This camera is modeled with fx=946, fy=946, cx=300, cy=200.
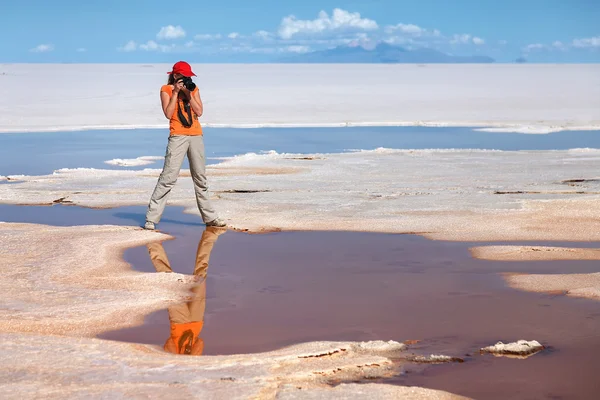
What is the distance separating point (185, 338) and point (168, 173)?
434cm

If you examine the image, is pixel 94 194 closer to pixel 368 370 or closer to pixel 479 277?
pixel 479 277

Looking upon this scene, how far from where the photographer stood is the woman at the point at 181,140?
32.0 feet

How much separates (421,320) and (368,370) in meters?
1.17

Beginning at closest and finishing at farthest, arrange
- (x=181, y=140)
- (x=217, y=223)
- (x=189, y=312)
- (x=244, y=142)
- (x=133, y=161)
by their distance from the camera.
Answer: (x=189, y=312), (x=181, y=140), (x=217, y=223), (x=133, y=161), (x=244, y=142)

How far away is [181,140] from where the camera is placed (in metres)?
9.95

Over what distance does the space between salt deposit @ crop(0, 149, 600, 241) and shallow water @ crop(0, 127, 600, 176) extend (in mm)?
1974

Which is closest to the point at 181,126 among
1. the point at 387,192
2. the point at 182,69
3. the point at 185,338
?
the point at 182,69

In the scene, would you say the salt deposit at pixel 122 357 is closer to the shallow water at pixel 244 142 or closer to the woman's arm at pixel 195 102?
the woman's arm at pixel 195 102

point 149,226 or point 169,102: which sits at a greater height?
point 169,102

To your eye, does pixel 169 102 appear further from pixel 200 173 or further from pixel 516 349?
pixel 516 349

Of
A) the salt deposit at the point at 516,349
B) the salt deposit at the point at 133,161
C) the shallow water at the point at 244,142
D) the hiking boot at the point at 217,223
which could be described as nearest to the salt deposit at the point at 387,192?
the hiking boot at the point at 217,223

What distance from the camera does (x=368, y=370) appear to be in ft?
17.0

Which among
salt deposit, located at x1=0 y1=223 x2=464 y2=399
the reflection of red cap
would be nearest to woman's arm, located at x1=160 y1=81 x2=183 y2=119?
the reflection of red cap

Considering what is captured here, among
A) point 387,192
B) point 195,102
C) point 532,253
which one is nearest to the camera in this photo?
point 532,253
